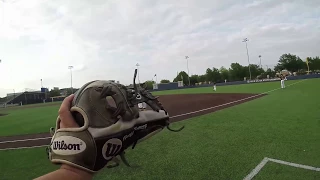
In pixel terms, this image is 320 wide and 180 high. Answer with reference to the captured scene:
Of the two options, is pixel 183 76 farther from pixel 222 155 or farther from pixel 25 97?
pixel 222 155

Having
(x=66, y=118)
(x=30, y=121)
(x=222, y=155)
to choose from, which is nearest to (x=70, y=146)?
(x=66, y=118)

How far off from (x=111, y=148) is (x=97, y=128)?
14 centimetres

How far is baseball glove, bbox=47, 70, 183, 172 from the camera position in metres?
1.02

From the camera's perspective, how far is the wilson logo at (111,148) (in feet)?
3.63

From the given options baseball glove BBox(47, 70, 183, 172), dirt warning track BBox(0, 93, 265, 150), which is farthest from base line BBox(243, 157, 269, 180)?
dirt warning track BBox(0, 93, 265, 150)

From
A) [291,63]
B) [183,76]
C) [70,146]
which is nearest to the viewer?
[70,146]

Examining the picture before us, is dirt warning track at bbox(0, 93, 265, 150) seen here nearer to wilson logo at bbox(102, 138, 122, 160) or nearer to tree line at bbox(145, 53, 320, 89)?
wilson logo at bbox(102, 138, 122, 160)

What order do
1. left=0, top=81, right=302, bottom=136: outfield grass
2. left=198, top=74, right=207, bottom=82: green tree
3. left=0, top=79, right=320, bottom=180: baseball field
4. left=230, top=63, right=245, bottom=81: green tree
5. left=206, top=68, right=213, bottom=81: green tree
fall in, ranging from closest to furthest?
1. left=0, top=79, right=320, bottom=180: baseball field
2. left=0, top=81, right=302, bottom=136: outfield grass
3. left=230, top=63, right=245, bottom=81: green tree
4. left=206, top=68, right=213, bottom=81: green tree
5. left=198, top=74, right=207, bottom=82: green tree

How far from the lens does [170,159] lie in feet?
11.8

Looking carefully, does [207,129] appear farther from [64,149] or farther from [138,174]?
[64,149]

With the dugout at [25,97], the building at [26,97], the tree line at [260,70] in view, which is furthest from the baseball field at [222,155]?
the tree line at [260,70]

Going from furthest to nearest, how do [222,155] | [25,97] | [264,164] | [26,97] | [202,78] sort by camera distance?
[202,78] < [26,97] < [25,97] < [222,155] < [264,164]

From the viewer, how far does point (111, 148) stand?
1.14m

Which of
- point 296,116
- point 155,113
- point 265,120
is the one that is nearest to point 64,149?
point 155,113
